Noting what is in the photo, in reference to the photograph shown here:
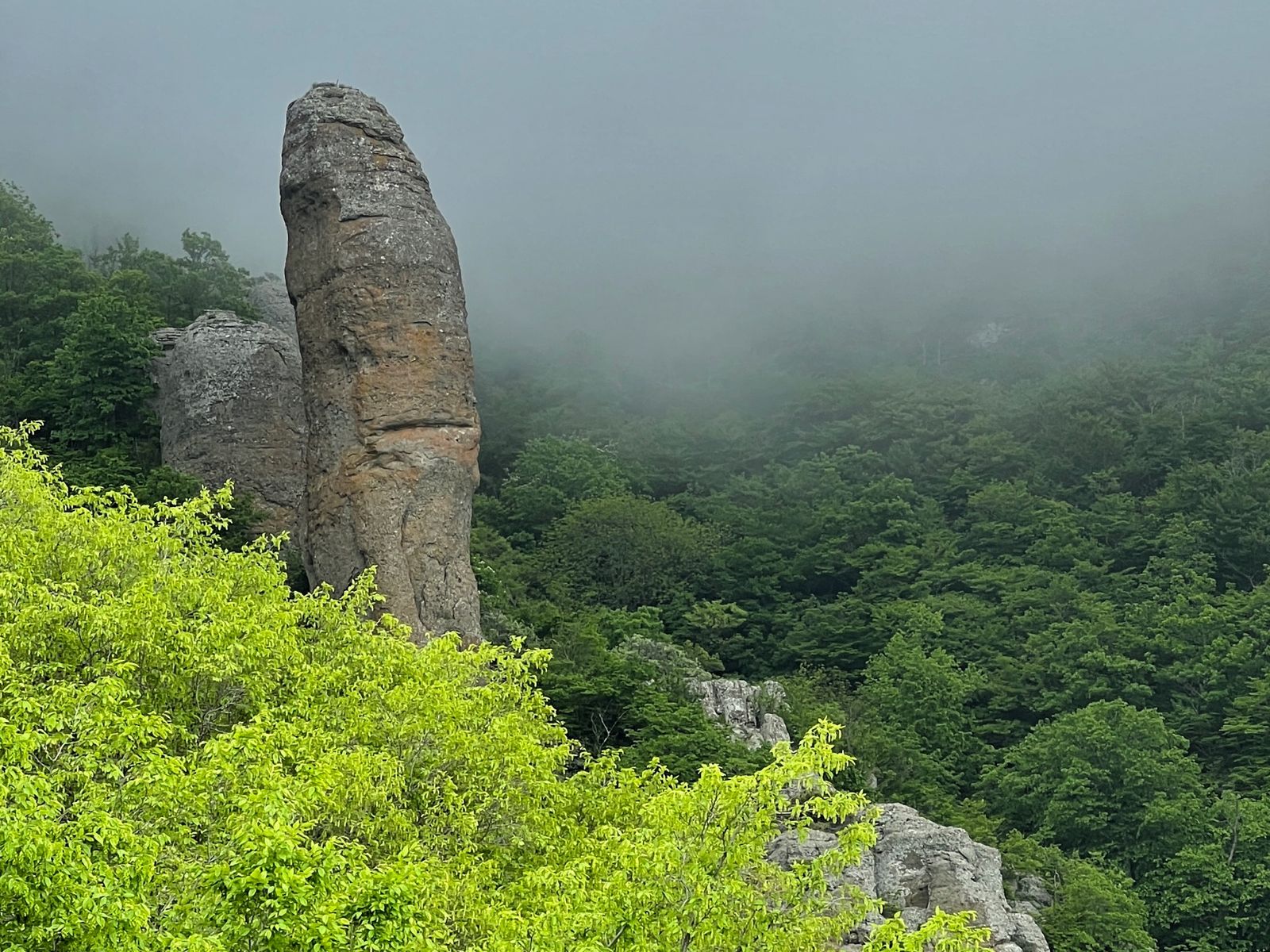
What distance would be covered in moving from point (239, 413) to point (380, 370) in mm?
9885

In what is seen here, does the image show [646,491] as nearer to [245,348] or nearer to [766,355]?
[245,348]

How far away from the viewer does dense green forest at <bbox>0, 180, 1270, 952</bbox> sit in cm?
3120

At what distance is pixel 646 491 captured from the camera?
204 feet

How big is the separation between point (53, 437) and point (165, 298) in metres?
13.2

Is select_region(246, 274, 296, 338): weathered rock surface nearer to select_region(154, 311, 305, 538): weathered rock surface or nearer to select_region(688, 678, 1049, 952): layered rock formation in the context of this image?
select_region(154, 311, 305, 538): weathered rock surface

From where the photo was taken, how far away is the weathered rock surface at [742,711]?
29714 millimetres

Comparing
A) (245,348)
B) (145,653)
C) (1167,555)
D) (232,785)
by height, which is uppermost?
(245,348)

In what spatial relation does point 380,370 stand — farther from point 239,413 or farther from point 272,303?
point 272,303

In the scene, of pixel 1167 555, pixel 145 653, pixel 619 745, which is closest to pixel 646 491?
pixel 1167 555

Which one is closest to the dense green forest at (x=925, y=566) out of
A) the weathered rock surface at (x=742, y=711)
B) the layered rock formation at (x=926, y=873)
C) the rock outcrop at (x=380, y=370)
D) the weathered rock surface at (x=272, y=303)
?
the weathered rock surface at (x=272, y=303)

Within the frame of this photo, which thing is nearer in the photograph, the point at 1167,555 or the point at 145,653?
the point at 145,653

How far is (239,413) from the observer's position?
34250 millimetres

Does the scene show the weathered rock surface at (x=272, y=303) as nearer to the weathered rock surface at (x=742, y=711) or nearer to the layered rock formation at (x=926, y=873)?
the weathered rock surface at (x=742, y=711)

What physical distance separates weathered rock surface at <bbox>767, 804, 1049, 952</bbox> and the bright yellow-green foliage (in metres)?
3.53
